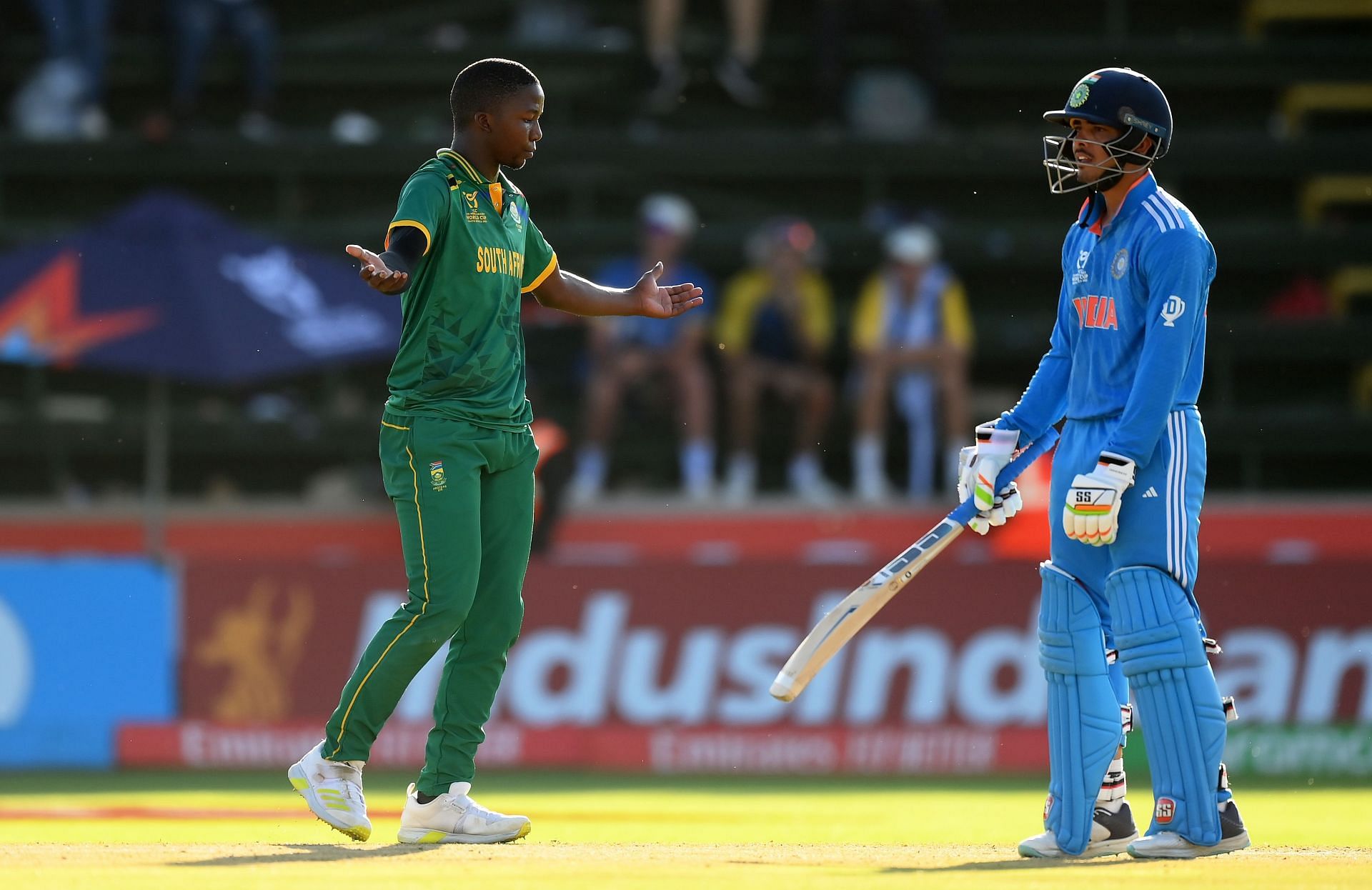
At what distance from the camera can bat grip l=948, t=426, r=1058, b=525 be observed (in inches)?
234

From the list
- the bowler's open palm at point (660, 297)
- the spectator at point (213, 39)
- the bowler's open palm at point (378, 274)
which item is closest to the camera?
the bowler's open palm at point (378, 274)

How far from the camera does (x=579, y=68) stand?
47.9ft

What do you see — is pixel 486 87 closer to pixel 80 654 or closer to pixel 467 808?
pixel 467 808

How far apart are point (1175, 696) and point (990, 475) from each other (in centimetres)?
89

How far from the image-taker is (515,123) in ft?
19.0

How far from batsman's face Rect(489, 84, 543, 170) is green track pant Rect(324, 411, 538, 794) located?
0.85 m

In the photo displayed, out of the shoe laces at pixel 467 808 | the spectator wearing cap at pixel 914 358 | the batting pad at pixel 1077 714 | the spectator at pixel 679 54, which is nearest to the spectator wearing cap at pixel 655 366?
the spectator wearing cap at pixel 914 358

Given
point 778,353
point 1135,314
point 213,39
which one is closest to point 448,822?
point 1135,314

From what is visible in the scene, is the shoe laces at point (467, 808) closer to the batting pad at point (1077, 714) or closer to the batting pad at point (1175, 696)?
the batting pad at point (1077, 714)

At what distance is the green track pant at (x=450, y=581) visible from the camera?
5.69m

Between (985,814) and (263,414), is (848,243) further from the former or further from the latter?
(985,814)

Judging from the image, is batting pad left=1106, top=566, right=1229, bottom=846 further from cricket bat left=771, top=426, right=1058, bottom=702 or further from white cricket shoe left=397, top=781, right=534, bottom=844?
white cricket shoe left=397, top=781, right=534, bottom=844

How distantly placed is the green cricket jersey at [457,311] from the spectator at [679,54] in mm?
8777

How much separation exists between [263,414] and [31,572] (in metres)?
3.14
